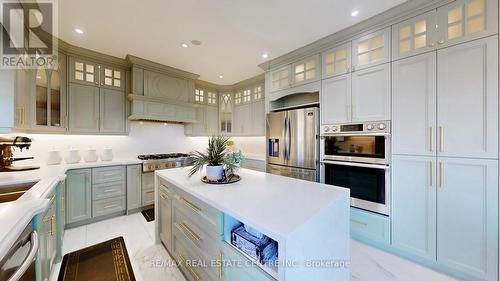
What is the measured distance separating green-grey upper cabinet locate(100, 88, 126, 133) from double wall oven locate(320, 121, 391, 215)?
335 cm

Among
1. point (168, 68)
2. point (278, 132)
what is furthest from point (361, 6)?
point (168, 68)

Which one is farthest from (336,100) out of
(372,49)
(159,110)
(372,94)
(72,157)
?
(72,157)

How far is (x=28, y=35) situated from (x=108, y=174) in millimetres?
1874

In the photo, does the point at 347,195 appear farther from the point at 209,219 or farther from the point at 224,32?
the point at 224,32

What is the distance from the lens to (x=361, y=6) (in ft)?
6.23

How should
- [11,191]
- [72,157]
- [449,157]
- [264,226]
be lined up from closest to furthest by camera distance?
[264,226] < [11,191] < [449,157] < [72,157]

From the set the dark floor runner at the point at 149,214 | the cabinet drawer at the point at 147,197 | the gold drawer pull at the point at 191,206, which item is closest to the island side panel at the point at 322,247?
the gold drawer pull at the point at 191,206

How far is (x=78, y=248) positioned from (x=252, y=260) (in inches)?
93.5

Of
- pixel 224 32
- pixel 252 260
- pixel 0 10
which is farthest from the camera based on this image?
pixel 224 32

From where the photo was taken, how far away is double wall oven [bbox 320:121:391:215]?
6.72ft

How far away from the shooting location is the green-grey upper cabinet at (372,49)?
2045mm

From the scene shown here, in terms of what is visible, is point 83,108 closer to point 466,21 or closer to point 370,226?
point 370,226

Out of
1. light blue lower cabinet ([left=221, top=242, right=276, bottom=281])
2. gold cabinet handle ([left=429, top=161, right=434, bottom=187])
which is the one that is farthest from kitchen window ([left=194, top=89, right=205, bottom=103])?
gold cabinet handle ([left=429, top=161, right=434, bottom=187])

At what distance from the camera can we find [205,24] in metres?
2.17
